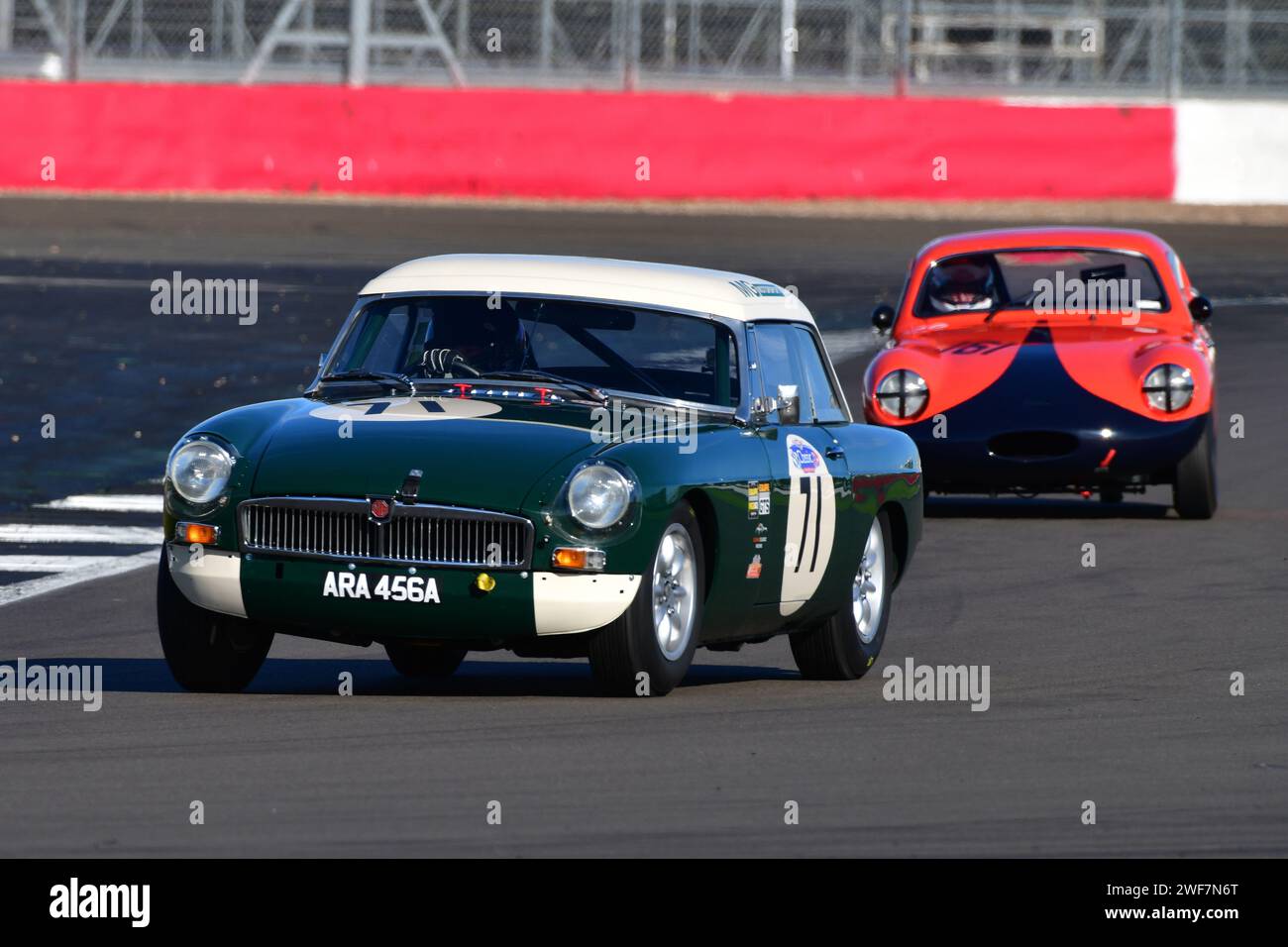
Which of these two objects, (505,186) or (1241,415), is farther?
(505,186)

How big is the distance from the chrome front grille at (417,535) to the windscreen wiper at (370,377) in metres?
0.96

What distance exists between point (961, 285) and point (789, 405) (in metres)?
6.73

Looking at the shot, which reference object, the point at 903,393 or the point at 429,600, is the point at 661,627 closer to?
the point at 429,600

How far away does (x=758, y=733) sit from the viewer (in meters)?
8.22

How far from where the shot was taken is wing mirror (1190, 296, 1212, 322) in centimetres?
1553

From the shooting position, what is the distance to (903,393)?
15.2 m

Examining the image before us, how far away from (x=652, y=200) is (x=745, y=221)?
2000 mm

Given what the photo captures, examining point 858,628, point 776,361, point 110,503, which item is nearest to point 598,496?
point 776,361

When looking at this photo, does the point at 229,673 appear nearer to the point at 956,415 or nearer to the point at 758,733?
the point at 758,733

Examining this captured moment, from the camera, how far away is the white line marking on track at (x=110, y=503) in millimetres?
15203

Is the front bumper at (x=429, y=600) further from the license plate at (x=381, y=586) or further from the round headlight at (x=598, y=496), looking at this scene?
the round headlight at (x=598, y=496)

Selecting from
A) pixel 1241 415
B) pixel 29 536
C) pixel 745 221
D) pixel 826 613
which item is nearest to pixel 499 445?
pixel 826 613
